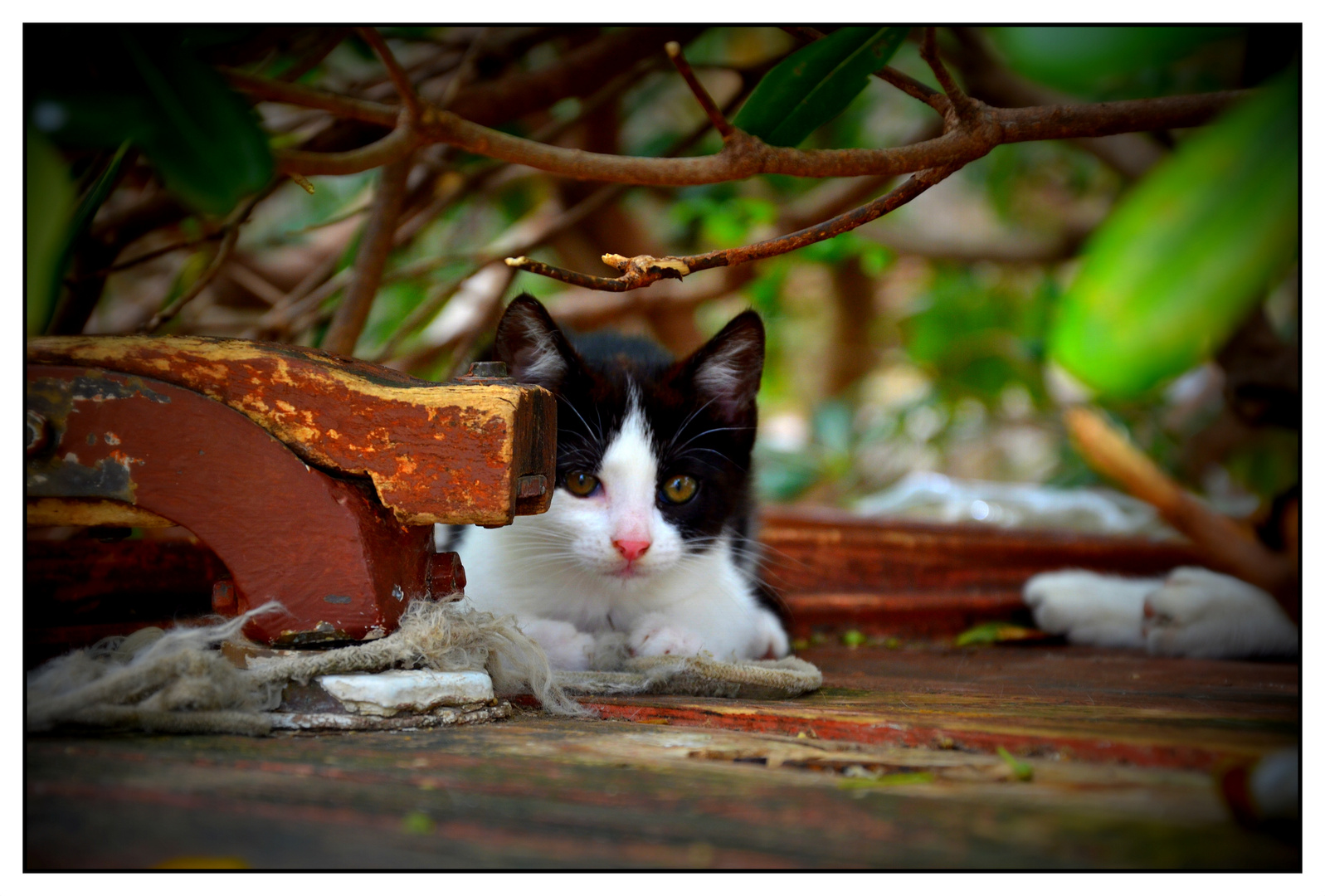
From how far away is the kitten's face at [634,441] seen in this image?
1.38 meters

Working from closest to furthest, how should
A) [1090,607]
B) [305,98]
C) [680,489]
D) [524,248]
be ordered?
[305,98] → [680,489] → [1090,607] → [524,248]

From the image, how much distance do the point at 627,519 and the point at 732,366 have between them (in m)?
0.39

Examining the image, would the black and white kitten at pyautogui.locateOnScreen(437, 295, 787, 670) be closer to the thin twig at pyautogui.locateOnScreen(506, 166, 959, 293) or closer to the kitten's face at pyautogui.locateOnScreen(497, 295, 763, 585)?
the kitten's face at pyautogui.locateOnScreen(497, 295, 763, 585)

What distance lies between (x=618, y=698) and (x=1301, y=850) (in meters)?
0.67

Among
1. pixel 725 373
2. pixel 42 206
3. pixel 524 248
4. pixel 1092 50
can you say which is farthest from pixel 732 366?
pixel 42 206

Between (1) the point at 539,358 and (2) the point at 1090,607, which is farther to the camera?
(2) the point at 1090,607

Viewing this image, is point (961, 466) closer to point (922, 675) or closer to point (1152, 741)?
point (922, 675)

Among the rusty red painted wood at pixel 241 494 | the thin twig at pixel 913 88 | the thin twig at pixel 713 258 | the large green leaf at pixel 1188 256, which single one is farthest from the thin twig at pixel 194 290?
the large green leaf at pixel 1188 256

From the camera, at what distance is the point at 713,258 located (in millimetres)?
997

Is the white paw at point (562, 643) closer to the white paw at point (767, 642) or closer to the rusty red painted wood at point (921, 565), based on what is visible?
the white paw at point (767, 642)

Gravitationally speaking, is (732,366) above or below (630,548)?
above

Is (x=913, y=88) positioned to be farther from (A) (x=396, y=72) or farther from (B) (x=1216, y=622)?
(B) (x=1216, y=622)

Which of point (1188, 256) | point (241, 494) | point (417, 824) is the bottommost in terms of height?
point (417, 824)
